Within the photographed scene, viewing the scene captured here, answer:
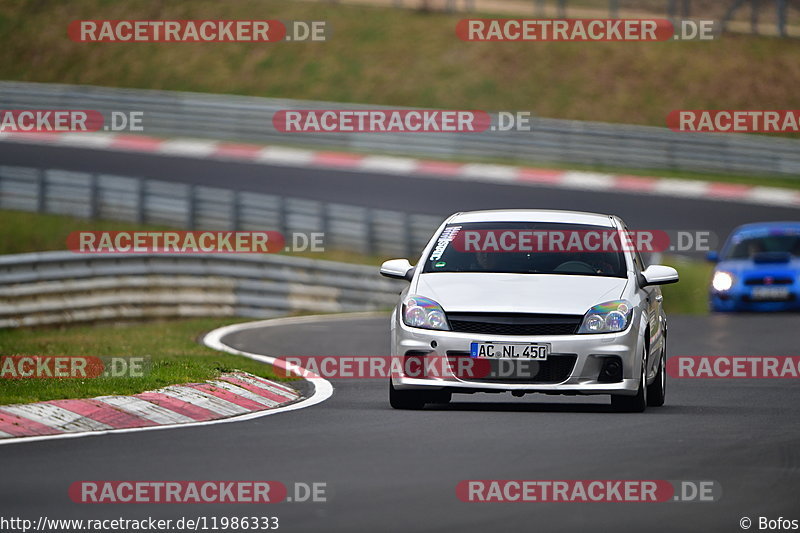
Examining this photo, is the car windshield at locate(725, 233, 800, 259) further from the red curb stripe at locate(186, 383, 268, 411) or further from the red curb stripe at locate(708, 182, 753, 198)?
the red curb stripe at locate(186, 383, 268, 411)

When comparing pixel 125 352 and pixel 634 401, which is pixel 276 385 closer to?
pixel 634 401

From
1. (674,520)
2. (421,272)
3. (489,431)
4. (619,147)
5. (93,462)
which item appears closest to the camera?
(674,520)

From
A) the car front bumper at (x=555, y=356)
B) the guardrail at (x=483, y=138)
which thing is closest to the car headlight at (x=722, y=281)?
the car front bumper at (x=555, y=356)

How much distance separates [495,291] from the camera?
11656 mm

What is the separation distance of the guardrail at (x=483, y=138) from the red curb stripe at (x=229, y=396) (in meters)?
27.2

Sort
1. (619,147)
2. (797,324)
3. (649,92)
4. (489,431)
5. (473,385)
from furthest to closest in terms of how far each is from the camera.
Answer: (649,92)
(619,147)
(797,324)
(473,385)
(489,431)

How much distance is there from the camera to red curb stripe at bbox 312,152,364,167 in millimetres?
38000

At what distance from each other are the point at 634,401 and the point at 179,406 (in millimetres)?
3316

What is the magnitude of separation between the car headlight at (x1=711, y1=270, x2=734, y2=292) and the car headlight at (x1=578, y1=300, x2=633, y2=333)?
12085mm

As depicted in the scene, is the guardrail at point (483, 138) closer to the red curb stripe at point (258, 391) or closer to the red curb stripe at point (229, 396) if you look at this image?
the red curb stripe at point (258, 391)

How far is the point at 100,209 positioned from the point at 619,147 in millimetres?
15411

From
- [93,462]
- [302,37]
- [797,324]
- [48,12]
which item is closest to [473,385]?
[93,462]

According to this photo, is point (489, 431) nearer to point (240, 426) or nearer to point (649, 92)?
point (240, 426)

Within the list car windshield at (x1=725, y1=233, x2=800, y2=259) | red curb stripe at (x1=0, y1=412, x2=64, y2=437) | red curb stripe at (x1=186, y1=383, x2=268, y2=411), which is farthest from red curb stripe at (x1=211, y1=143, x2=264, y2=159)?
red curb stripe at (x1=0, y1=412, x2=64, y2=437)
